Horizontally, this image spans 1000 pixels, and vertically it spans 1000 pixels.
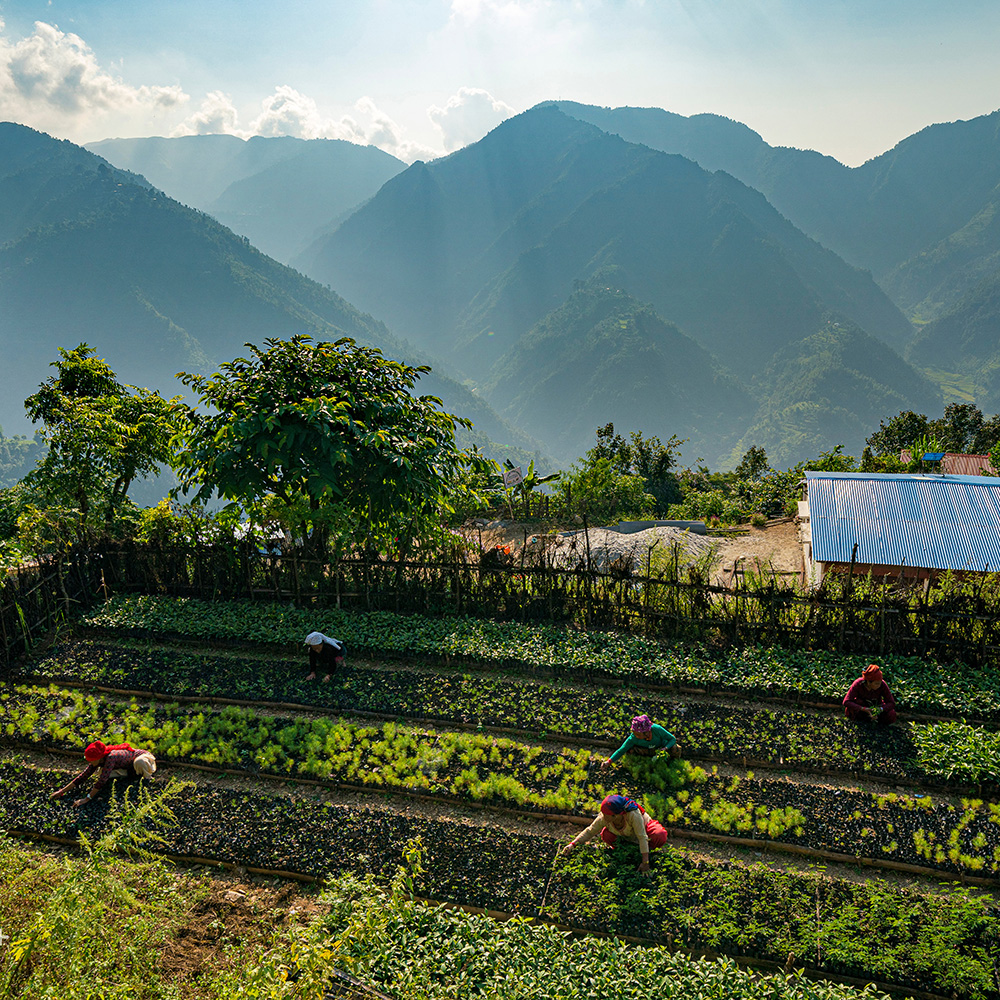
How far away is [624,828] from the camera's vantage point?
237 inches

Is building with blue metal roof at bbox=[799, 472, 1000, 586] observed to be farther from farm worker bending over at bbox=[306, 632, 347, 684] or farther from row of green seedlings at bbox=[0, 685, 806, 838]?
farm worker bending over at bbox=[306, 632, 347, 684]

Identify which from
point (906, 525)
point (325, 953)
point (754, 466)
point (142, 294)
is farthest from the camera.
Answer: point (142, 294)

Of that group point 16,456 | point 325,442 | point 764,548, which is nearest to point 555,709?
point 325,442

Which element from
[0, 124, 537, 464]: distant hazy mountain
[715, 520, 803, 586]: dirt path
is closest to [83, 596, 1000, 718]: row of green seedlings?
[715, 520, 803, 586]: dirt path

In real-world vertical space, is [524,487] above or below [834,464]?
below

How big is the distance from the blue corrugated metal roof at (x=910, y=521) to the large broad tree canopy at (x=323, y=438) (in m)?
8.46

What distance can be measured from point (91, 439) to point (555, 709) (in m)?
10.2

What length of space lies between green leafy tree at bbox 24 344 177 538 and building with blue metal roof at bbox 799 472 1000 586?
525 inches

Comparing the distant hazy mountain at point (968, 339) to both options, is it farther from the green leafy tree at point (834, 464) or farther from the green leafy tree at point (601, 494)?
the green leafy tree at point (601, 494)

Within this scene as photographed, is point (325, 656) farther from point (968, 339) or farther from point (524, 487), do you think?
point (968, 339)

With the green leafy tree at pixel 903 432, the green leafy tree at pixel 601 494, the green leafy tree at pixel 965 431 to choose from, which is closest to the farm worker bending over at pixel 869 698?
the green leafy tree at pixel 601 494

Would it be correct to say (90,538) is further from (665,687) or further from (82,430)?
(665,687)

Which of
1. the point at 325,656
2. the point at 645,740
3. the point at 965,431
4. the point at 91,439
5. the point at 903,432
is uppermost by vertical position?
the point at 965,431

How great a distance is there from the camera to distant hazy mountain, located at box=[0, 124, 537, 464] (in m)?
164
